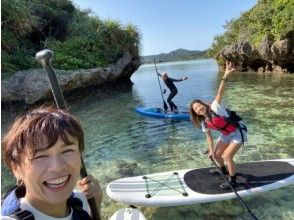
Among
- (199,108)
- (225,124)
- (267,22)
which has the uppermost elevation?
(267,22)

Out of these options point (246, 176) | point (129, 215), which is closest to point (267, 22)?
point (246, 176)

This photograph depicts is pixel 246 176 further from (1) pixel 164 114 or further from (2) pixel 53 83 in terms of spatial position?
(1) pixel 164 114

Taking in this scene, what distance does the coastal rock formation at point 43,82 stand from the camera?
17109 mm

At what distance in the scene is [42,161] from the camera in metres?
1.80

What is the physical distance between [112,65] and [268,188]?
19.0m

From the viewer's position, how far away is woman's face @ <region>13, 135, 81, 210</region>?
178cm

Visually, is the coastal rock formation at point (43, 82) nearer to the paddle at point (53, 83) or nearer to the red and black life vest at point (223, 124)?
the red and black life vest at point (223, 124)

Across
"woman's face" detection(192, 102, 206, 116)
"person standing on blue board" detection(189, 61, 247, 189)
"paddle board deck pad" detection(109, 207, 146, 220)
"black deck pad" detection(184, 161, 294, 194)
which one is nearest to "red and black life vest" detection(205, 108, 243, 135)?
"person standing on blue board" detection(189, 61, 247, 189)

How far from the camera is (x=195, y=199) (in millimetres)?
5723

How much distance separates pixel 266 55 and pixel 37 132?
92.9 feet

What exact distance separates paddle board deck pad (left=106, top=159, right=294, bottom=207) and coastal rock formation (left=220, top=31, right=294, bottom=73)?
800 inches

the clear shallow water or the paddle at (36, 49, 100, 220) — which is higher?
the paddle at (36, 49, 100, 220)

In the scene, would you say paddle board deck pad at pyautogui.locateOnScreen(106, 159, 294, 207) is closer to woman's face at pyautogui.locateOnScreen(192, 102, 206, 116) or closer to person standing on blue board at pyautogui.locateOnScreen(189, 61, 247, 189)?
person standing on blue board at pyautogui.locateOnScreen(189, 61, 247, 189)

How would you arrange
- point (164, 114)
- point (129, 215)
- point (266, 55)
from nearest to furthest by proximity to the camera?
point (129, 215) → point (164, 114) → point (266, 55)
